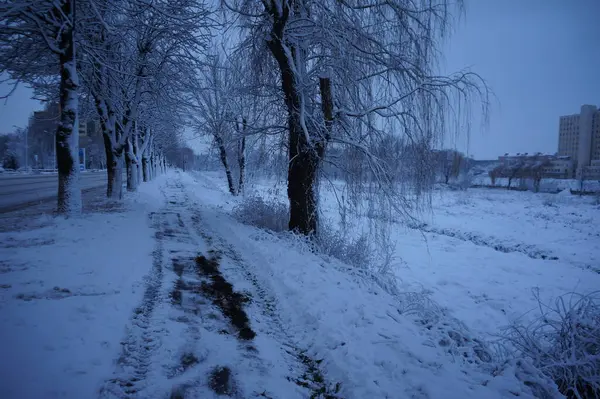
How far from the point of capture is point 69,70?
7.48m

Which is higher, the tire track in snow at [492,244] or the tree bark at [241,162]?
the tree bark at [241,162]

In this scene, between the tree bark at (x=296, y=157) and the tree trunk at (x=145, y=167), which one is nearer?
the tree bark at (x=296, y=157)

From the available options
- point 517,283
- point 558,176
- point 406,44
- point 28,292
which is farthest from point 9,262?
point 558,176

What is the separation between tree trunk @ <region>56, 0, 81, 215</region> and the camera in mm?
7461

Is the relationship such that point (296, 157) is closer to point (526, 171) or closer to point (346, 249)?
point (346, 249)

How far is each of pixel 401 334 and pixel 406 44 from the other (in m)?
5.46

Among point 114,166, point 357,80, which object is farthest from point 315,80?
point 114,166

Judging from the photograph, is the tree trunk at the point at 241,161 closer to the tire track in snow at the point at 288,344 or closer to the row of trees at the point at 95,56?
the row of trees at the point at 95,56

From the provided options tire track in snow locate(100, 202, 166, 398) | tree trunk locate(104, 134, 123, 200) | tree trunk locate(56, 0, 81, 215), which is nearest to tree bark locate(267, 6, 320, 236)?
tire track in snow locate(100, 202, 166, 398)

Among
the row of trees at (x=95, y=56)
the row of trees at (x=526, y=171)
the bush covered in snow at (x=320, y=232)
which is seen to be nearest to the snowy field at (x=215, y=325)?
the bush covered in snow at (x=320, y=232)

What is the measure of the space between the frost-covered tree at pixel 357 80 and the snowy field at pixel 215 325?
80.5 inches

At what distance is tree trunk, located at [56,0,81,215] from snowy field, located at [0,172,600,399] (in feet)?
3.80

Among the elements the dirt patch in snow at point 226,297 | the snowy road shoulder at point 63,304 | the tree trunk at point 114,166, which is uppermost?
the tree trunk at point 114,166

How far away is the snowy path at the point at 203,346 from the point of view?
7.77ft
